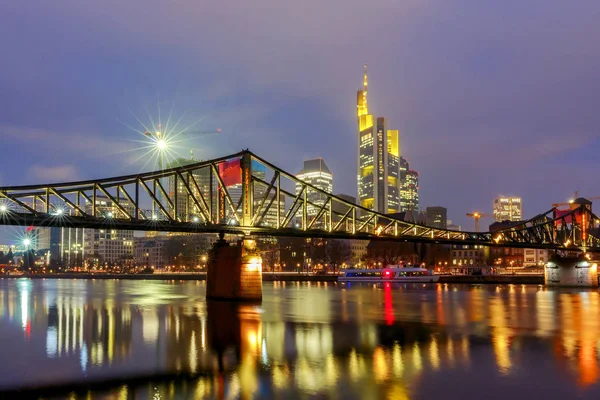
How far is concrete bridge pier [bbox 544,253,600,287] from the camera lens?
12394 centimetres

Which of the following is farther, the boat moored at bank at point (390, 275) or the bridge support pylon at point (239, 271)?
the boat moored at bank at point (390, 275)

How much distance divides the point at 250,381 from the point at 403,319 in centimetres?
2926

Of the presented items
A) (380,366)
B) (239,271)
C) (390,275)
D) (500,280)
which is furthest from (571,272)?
(380,366)

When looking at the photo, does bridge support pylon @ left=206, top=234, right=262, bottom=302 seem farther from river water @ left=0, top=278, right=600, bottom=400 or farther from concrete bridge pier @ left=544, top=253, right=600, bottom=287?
concrete bridge pier @ left=544, top=253, right=600, bottom=287

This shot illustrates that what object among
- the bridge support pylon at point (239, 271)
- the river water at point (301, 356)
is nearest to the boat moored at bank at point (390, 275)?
the bridge support pylon at point (239, 271)

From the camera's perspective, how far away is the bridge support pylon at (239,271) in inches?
2724

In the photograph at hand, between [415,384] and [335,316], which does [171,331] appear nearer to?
[335,316]

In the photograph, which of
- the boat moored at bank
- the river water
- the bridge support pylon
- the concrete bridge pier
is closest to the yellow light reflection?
the river water

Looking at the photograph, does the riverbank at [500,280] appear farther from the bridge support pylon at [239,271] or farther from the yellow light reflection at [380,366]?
the yellow light reflection at [380,366]

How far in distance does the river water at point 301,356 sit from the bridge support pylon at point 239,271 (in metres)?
13.7

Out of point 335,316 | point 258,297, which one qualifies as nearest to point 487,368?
point 335,316

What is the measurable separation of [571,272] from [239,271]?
86.5 meters

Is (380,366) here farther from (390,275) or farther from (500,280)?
(390,275)

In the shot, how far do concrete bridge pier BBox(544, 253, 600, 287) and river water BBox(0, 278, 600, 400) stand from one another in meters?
74.8
